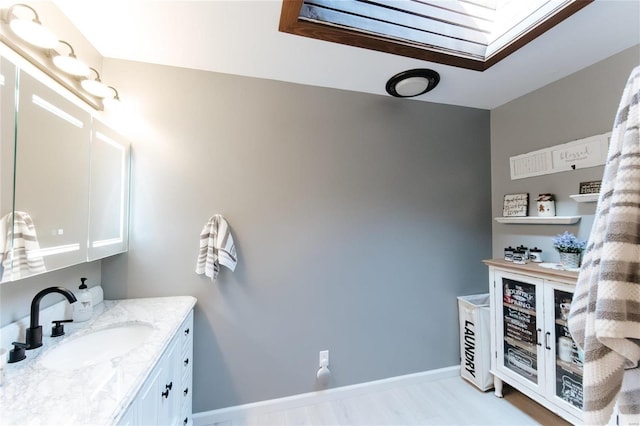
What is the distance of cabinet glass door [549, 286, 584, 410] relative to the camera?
60.3 inches

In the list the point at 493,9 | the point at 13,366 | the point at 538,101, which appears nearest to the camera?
the point at 13,366

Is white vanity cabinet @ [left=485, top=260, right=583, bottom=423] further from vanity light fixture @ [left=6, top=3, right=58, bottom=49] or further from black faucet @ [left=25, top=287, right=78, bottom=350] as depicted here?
vanity light fixture @ [left=6, top=3, right=58, bottom=49]

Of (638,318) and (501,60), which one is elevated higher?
(501,60)

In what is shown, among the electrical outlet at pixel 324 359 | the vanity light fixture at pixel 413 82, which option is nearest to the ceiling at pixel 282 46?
the vanity light fixture at pixel 413 82

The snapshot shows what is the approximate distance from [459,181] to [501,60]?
3.13ft

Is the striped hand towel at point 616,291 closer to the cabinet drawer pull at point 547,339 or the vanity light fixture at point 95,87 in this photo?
the cabinet drawer pull at point 547,339

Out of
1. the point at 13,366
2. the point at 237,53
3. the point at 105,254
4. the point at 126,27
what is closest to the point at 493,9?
the point at 237,53

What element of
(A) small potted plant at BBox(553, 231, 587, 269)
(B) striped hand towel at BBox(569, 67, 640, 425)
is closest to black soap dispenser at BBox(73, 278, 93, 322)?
(B) striped hand towel at BBox(569, 67, 640, 425)

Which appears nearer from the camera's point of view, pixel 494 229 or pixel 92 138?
pixel 92 138

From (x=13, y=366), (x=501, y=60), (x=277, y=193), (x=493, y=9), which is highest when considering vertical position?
(x=493, y=9)

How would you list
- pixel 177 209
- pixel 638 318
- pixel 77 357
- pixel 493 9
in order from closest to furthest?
pixel 638 318 → pixel 77 357 → pixel 493 9 → pixel 177 209

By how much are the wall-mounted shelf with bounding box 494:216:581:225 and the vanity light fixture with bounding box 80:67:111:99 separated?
9.84 ft

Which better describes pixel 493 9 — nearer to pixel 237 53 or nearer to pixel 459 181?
pixel 459 181

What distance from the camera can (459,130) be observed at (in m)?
2.35
